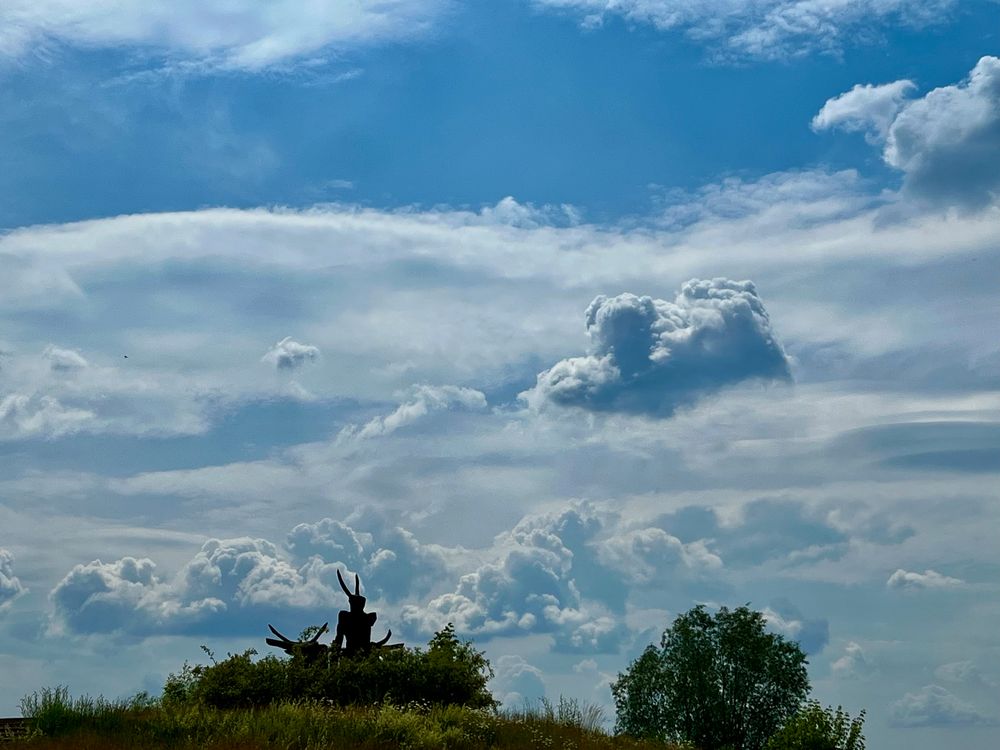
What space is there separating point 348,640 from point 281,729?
9306 millimetres

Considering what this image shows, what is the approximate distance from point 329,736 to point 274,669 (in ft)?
25.5

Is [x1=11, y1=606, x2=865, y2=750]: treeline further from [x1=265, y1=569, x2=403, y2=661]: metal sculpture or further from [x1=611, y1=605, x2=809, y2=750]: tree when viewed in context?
[x1=611, y1=605, x2=809, y2=750]: tree

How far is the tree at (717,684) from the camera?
2199 inches

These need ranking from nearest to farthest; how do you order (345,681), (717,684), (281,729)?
(281,729) < (345,681) < (717,684)

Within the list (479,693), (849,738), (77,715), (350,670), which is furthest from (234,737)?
(849,738)

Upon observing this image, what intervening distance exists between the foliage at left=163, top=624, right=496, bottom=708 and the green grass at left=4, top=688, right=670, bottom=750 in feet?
6.12

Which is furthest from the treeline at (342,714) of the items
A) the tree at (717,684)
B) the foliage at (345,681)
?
the tree at (717,684)

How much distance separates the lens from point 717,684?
56.6 meters

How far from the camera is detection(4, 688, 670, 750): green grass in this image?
27172 millimetres

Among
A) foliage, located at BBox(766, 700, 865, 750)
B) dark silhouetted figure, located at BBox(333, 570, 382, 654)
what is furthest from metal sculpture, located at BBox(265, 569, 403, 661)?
foliage, located at BBox(766, 700, 865, 750)

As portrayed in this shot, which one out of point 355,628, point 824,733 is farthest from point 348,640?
point 824,733

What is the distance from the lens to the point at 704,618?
192 ft

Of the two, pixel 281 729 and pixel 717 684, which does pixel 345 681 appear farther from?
pixel 717 684

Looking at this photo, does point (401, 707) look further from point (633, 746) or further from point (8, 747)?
point (8, 747)
